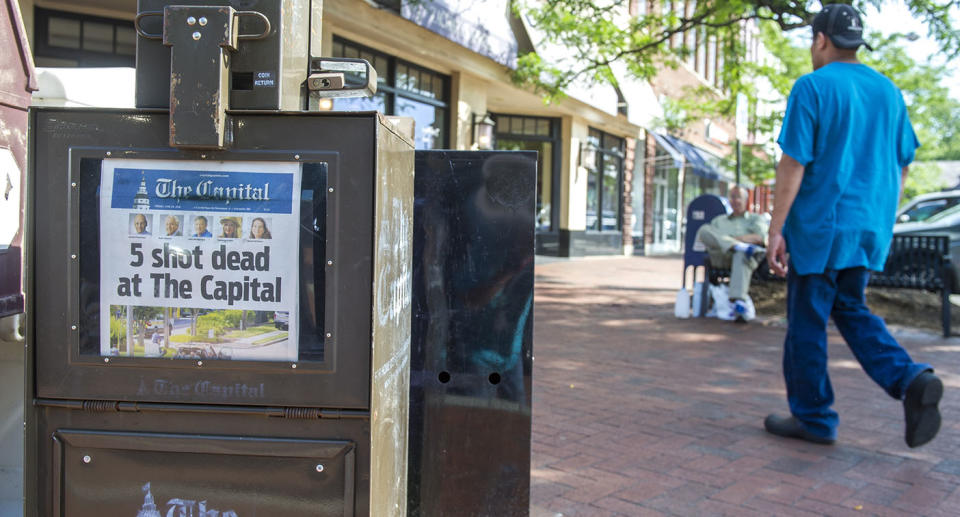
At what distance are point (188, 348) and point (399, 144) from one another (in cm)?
71

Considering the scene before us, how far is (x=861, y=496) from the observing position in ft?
11.0

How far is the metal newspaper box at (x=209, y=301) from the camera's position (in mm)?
1813

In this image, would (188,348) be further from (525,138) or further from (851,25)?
(525,138)

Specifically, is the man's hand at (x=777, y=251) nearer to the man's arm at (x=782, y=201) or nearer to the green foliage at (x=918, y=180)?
the man's arm at (x=782, y=201)

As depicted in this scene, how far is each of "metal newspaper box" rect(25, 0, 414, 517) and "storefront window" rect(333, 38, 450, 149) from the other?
373 inches

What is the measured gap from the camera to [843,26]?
4102 mm

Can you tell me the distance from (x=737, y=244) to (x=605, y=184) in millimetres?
13856

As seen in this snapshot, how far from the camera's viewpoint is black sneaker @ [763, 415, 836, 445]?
409 centimetres

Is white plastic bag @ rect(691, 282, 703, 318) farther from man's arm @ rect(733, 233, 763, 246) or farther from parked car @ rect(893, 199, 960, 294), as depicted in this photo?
parked car @ rect(893, 199, 960, 294)

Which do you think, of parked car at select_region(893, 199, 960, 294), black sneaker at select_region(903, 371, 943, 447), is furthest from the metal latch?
parked car at select_region(893, 199, 960, 294)

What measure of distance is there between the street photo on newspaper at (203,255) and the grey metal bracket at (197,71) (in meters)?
0.09

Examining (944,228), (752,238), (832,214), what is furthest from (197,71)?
(944,228)

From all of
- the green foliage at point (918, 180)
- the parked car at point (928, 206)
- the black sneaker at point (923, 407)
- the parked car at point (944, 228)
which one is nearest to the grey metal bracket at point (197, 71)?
the black sneaker at point (923, 407)

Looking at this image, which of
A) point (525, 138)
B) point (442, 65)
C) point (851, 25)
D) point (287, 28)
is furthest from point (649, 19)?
point (287, 28)
